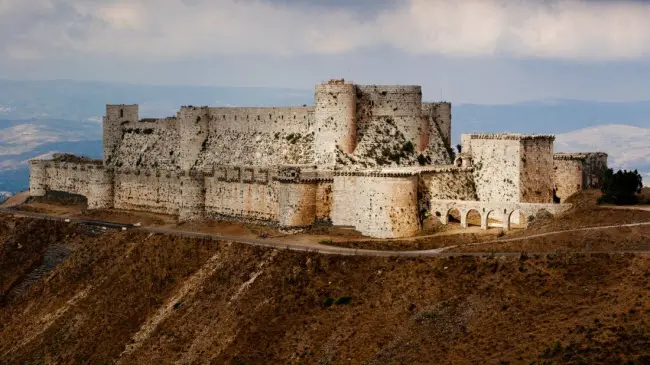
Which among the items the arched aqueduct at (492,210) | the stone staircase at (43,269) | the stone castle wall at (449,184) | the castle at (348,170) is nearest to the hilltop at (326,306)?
the stone staircase at (43,269)

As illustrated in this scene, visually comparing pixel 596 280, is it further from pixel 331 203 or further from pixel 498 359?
pixel 331 203

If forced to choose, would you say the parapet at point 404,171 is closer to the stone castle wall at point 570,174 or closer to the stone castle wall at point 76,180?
the stone castle wall at point 570,174

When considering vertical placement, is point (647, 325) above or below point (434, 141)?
below

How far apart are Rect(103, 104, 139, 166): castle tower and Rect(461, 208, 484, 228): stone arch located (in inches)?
1734

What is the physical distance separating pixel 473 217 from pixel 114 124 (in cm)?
4575

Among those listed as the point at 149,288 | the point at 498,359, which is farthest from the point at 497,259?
the point at 149,288

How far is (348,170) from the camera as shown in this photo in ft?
256

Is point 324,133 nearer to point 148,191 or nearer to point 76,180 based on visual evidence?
point 148,191

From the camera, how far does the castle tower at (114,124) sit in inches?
4336

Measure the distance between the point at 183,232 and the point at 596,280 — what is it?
→ 3741 centimetres

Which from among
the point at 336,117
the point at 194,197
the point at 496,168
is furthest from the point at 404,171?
the point at 194,197

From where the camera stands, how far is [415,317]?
57094 mm

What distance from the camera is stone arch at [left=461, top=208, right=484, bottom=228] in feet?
253

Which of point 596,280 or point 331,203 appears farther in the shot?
point 331,203
